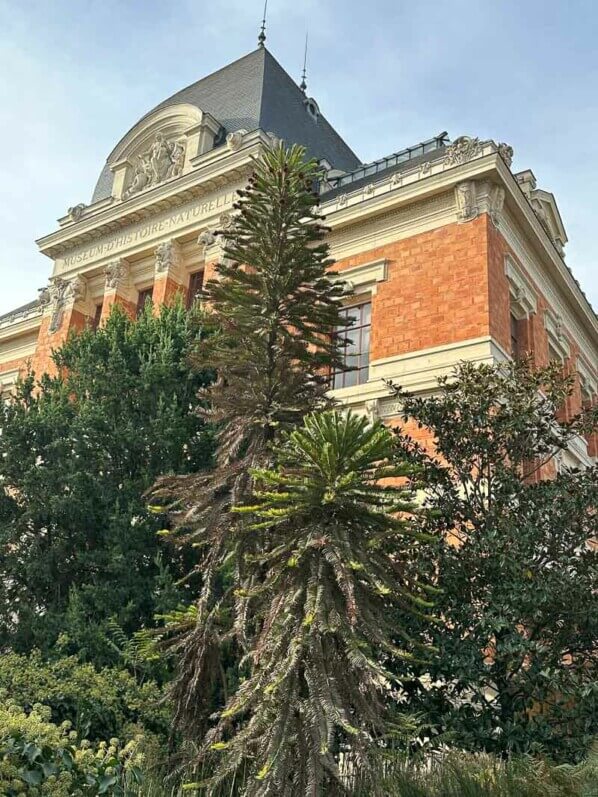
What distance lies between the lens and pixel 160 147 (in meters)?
22.2

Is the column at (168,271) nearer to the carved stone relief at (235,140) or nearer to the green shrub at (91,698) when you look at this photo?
the carved stone relief at (235,140)

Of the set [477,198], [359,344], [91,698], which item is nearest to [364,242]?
[359,344]

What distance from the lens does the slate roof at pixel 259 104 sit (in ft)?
71.8

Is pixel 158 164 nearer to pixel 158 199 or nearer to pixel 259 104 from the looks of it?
pixel 158 199

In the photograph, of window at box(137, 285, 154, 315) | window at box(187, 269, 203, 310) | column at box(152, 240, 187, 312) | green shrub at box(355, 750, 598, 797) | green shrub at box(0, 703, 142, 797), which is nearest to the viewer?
green shrub at box(355, 750, 598, 797)

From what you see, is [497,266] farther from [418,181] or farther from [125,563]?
[125,563]

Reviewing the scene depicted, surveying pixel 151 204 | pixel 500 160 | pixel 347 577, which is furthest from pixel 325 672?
pixel 151 204

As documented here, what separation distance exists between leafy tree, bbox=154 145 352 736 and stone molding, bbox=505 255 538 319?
7970mm

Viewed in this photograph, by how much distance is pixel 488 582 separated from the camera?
8.19 meters

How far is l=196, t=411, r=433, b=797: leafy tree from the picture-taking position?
664cm

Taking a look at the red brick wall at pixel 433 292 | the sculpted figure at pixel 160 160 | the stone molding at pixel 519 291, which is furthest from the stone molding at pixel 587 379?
the sculpted figure at pixel 160 160

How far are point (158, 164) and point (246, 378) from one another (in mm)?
14090

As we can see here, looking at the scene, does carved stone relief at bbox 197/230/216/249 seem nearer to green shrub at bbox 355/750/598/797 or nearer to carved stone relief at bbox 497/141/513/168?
carved stone relief at bbox 497/141/513/168

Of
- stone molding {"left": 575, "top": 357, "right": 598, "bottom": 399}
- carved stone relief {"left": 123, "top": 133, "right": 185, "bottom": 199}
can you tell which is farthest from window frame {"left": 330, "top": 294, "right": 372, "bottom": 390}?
stone molding {"left": 575, "top": 357, "right": 598, "bottom": 399}
